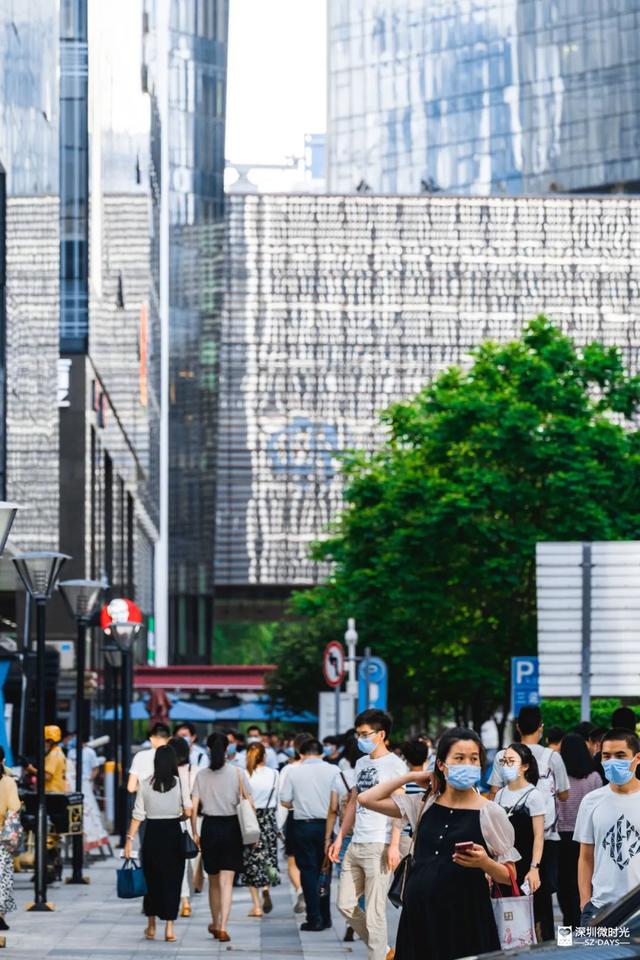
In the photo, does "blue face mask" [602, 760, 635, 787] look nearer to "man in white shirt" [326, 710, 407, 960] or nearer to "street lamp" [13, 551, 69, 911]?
"man in white shirt" [326, 710, 407, 960]

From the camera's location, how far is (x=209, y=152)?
458ft

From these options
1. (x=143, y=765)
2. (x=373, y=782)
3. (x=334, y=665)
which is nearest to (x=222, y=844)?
(x=143, y=765)

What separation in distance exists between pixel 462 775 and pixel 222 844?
955 cm

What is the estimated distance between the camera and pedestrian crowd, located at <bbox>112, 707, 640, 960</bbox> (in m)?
8.36

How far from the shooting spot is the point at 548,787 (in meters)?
14.0

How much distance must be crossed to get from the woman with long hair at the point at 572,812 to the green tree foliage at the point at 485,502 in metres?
27.6

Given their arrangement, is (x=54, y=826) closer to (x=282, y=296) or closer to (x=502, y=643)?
(x=502, y=643)

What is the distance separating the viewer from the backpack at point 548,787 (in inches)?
534

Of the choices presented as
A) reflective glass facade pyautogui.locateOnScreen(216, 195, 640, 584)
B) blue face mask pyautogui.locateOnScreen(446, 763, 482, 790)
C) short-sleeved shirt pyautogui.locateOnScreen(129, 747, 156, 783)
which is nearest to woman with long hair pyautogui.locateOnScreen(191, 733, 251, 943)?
short-sleeved shirt pyautogui.locateOnScreen(129, 747, 156, 783)

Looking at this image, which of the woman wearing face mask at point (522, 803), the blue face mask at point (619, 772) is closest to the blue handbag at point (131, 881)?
the woman wearing face mask at point (522, 803)

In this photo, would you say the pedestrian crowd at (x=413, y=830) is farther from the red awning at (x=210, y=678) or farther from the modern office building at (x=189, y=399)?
the modern office building at (x=189, y=399)

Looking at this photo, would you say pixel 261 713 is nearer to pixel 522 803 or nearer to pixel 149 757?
pixel 149 757

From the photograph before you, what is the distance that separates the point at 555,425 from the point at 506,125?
4339 inches

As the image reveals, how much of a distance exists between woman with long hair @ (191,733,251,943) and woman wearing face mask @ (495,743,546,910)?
5.26 metres
